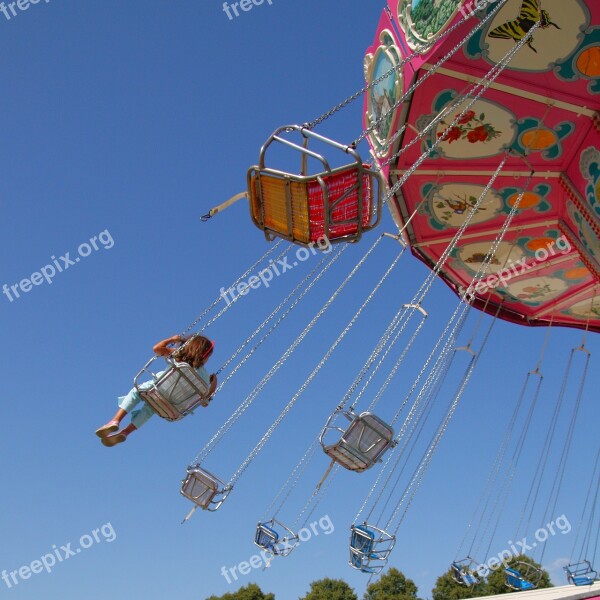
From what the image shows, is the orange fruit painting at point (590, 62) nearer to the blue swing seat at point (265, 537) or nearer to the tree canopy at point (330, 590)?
the blue swing seat at point (265, 537)

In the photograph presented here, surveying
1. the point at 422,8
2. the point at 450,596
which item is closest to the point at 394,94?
the point at 422,8

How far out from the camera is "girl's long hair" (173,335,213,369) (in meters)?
5.75

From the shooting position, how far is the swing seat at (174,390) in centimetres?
568

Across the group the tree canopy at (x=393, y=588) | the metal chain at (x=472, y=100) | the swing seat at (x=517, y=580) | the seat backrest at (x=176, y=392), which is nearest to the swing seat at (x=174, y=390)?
the seat backrest at (x=176, y=392)

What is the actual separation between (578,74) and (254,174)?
3.01 metres

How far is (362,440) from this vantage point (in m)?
6.64

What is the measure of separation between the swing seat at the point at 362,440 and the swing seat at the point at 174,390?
1.41m

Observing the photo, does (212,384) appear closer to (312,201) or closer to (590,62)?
(312,201)

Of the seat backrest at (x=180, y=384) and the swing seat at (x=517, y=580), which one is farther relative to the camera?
the swing seat at (x=517, y=580)

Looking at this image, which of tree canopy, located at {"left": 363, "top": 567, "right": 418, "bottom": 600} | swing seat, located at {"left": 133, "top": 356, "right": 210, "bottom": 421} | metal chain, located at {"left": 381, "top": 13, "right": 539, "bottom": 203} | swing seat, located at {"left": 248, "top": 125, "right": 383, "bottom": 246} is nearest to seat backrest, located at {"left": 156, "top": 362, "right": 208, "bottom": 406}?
swing seat, located at {"left": 133, "top": 356, "right": 210, "bottom": 421}

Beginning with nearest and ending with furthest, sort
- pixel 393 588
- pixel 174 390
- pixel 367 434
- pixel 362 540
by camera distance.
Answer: pixel 174 390
pixel 367 434
pixel 362 540
pixel 393 588

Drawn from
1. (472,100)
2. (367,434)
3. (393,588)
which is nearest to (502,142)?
(472,100)

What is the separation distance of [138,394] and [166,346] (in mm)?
Result: 412

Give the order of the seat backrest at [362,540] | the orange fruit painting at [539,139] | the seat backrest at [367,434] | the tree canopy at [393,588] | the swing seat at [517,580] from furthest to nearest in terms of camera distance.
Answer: the tree canopy at [393,588] < the swing seat at [517,580] < the seat backrest at [362,540] < the orange fruit painting at [539,139] < the seat backrest at [367,434]
